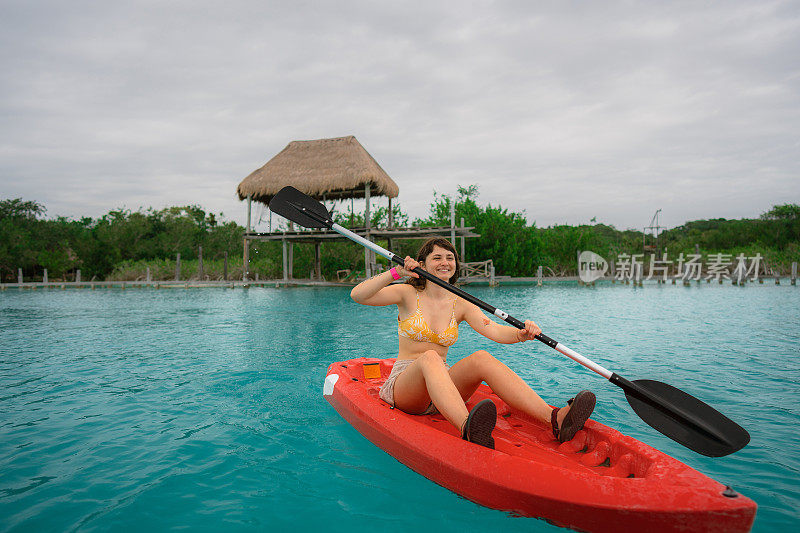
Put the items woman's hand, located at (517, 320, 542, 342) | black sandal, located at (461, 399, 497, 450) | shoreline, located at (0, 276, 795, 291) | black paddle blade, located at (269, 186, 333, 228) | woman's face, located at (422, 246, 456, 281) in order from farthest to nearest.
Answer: shoreline, located at (0, 276, 795, 291) < black paddle blade, located at (269, 186, 333, 228) < woman's face, located at (422, 246, 456, 281) < woman's hand, located at (517, 320, 542, 342) < black sandal, located at (461, 399, 497, 450)

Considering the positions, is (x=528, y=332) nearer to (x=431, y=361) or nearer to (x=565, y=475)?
(x=431, y=361)

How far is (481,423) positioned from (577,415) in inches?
21.8

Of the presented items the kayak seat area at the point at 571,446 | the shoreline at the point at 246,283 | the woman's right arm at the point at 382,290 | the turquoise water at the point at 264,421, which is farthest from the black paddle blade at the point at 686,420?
the shoreline at the point at 246,283

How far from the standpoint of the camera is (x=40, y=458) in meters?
2.81

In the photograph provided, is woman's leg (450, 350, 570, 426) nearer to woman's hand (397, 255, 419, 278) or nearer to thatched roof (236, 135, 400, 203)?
woman's hand (397, 255, 419, 278)

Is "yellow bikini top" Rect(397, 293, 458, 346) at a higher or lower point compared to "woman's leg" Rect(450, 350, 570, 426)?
higher

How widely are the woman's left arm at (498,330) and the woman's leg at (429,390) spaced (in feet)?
1.31

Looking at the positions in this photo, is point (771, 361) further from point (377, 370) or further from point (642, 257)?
point (642, 257)

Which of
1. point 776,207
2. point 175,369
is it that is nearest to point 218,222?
point 175,369

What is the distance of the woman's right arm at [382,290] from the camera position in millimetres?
2693

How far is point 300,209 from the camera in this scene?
4105 mm

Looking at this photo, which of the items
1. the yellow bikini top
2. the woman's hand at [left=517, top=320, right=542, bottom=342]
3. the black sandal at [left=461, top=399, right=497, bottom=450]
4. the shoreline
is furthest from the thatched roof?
the black sandal at [left=461, top=399, right=497, bottom=450]

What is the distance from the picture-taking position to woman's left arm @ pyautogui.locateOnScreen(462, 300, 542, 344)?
2.60 m

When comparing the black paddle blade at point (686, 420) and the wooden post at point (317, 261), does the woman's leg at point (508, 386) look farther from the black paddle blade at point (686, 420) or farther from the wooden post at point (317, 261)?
the wooden post at point (317, 261)
